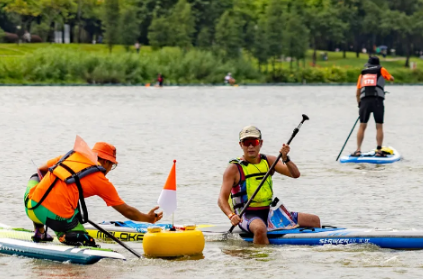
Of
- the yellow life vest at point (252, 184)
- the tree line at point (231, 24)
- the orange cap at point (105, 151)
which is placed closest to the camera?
the orange cap at point (105, 151)

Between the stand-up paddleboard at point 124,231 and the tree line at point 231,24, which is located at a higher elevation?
the tree line at point 231,24

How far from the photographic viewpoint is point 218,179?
18047 millimetres

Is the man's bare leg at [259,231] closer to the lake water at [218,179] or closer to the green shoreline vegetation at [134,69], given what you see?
the lake water at [218,179]

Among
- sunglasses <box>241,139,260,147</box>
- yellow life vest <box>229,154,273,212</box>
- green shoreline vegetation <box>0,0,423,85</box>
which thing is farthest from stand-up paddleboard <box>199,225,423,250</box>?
green shoreline vegetation <box>0,0,423,85</box>

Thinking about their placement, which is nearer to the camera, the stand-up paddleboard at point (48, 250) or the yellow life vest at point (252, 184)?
the stand-up paddleboard at point (48, 250)

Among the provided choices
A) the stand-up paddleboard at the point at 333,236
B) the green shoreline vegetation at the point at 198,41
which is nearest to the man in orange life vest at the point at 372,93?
the stand-up paddleboard at the point at 333,236

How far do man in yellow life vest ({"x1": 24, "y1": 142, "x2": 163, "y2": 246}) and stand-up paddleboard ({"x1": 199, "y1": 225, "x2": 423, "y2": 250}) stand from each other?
1.81 m

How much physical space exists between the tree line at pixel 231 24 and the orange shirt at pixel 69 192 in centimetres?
9713

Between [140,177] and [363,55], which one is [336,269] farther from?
[363,55]

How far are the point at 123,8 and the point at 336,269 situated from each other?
108 metres

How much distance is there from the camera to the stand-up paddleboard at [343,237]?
427 inches

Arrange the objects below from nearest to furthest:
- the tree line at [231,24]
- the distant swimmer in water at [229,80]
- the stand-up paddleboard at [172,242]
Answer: the stand-up paddleboard at [172,242] → the distant swimmer in water at [229,80] → the tree line at [231,24]

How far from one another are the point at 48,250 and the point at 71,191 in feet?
3.08

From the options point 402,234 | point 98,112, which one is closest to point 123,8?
point 98,112
